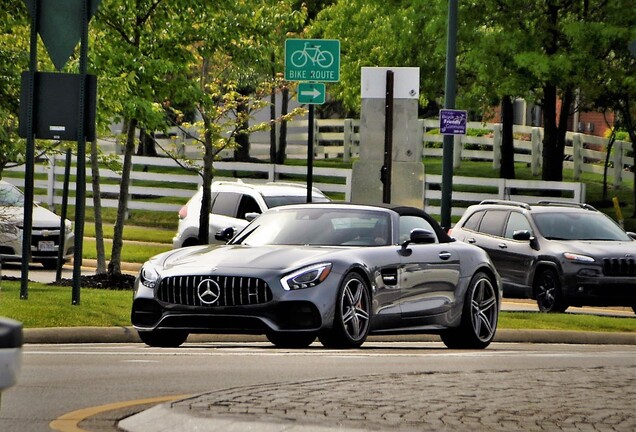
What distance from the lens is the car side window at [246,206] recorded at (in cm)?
2972

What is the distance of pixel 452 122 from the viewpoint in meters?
28.7

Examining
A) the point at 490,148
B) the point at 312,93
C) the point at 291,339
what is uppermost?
the point at 490,148

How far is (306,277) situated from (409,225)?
2489mm

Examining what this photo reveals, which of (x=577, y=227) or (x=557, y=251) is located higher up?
(x=577, y=227)

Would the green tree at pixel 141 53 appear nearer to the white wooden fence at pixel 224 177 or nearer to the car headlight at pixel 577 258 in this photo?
the car headlight at pixel 577 258

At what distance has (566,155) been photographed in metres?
56.8

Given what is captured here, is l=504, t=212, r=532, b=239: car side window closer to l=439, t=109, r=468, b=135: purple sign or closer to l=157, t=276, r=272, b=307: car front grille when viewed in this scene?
l=439, t=109, r=468, b=135: purple sign

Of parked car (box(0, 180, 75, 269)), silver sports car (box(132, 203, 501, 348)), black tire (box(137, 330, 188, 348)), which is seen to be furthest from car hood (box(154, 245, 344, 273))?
parked car (box(0, 180, 75, 269))

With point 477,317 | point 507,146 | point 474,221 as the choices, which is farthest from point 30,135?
point 507,146

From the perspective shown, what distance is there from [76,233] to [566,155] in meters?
37.9

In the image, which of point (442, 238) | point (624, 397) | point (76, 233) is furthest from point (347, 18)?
point (624, 397)

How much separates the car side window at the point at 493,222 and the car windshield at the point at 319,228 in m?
10.3

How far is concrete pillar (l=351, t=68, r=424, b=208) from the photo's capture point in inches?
982

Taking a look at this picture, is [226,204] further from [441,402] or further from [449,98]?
[441,402]
